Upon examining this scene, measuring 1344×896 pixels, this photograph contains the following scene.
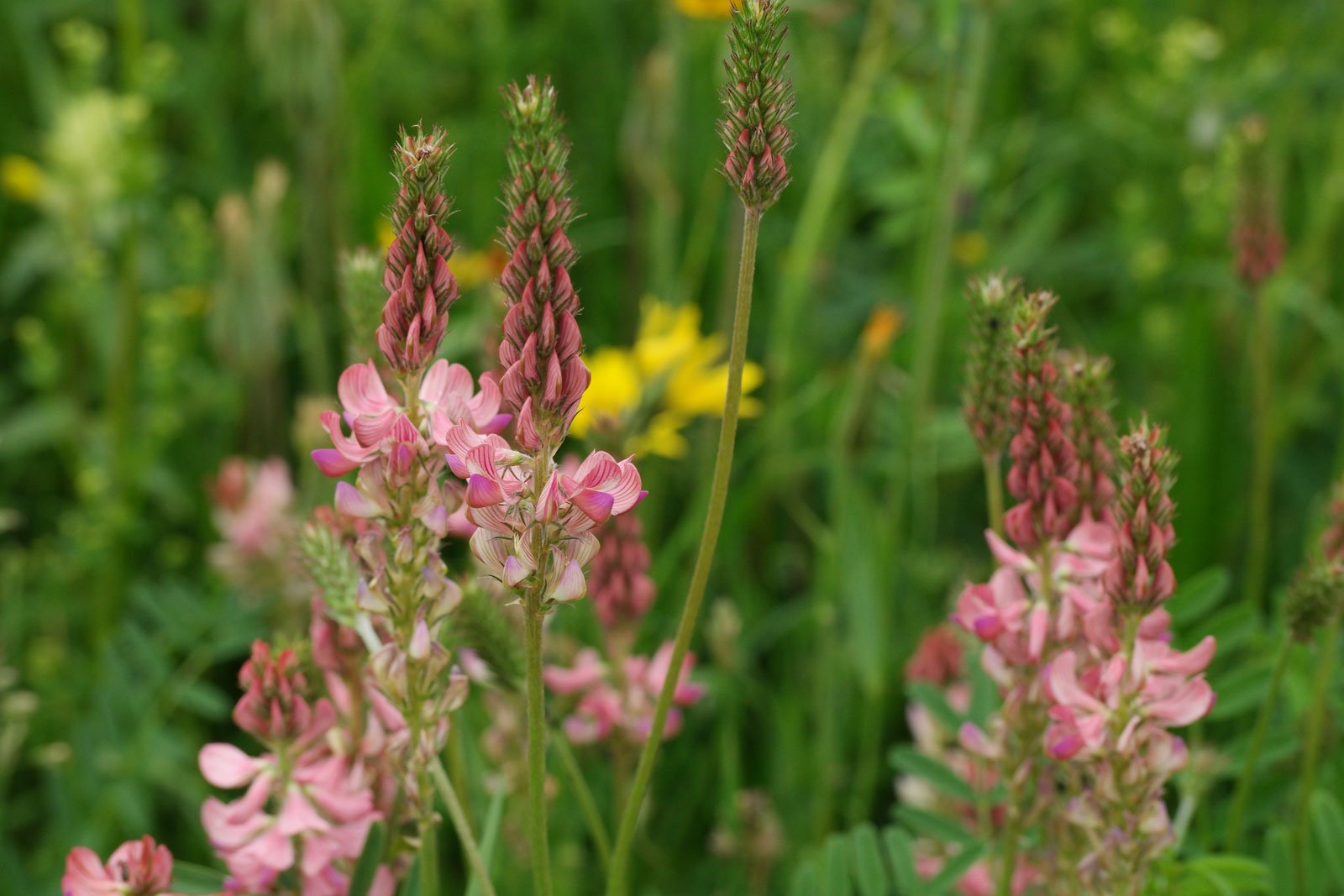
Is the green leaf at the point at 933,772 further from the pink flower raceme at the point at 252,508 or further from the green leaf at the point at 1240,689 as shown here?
the pink flower raceme at the point at 252,508

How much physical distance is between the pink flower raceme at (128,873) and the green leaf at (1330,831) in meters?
0.89

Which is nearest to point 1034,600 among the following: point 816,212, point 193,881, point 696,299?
point 193,881

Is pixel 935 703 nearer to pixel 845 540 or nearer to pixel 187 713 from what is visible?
pixel 845 540

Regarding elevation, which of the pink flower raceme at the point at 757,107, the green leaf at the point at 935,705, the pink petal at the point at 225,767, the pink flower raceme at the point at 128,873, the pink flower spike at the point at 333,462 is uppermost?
the pink flower raceme at the point at 757,107

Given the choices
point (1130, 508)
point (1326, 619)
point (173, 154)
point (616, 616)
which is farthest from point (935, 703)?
point (173, 154)

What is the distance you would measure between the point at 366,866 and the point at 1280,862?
2.43 feet

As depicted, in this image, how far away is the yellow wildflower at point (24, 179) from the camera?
2580 mm

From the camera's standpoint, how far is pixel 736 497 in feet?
6.87

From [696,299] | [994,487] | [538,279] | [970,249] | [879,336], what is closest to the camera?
[538,279]

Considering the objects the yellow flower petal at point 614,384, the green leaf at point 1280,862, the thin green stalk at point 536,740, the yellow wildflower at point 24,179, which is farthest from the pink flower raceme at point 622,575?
the yellow wildflower at point 24,179

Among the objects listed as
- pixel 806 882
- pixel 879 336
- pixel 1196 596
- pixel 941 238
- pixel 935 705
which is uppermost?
pixel 941 238

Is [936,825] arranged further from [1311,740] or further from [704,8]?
[704,8]

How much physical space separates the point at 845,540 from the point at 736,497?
0.24 metres

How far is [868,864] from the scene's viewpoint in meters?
1.24
